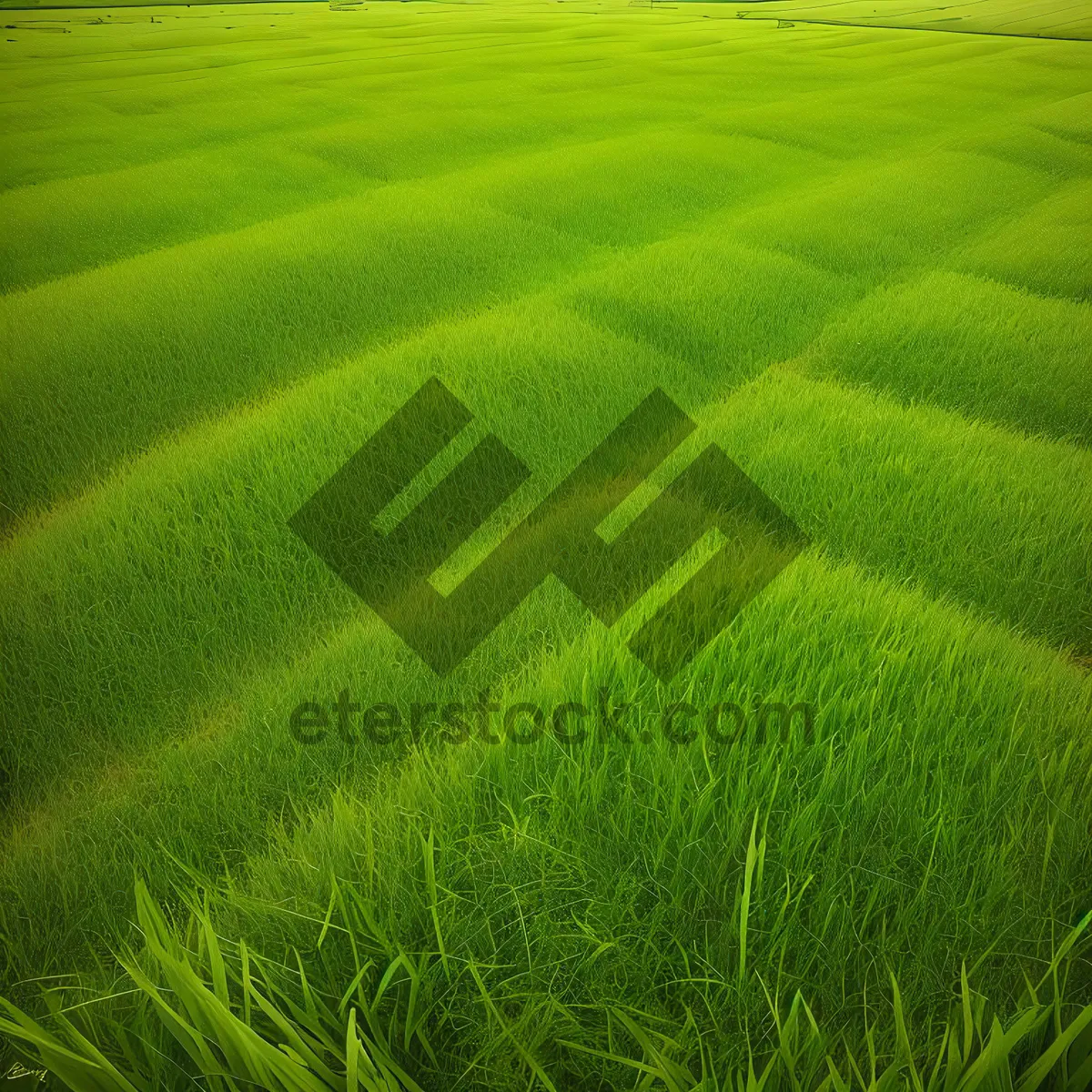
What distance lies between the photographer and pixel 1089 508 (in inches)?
95.2

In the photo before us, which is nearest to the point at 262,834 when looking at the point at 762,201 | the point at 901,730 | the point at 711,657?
the point at 711,657

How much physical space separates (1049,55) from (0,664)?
1936 centimetres

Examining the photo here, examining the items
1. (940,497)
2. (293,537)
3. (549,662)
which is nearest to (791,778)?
(549,662)

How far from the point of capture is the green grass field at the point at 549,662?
33.1 inches

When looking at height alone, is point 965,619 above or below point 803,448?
below

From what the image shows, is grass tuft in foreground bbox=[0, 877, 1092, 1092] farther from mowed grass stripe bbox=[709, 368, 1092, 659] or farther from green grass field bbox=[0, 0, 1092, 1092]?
mowed grass stripe bbox=[709, 368, 1092, 659]

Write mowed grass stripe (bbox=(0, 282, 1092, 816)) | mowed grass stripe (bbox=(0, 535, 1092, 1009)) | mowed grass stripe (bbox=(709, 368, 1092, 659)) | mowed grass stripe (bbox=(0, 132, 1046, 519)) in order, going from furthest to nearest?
1. mowed grass stripe (bbox=(0, 132, 1046, 519))
2. mowed grass stripe (bbox=(709, 368, 1092, 659))
3. mowed grass stripe (bbox=(0, 282, 1092, 816))
4. mowed grass stripe (bbox=(0, 535, 1092, 1009))

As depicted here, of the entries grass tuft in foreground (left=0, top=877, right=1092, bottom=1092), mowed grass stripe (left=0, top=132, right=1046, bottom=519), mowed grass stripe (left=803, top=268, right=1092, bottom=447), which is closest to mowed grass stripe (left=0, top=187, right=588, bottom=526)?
mowed grass stripe (left=0, top=132, right=1046, bottom=519)

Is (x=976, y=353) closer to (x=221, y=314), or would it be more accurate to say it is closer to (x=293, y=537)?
(x=293, y=537)

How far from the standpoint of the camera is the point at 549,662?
1538 millimetres

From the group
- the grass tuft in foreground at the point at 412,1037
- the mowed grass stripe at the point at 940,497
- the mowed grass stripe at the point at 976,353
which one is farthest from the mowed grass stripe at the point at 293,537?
the grass tuft in foreground at the point at 412,1037

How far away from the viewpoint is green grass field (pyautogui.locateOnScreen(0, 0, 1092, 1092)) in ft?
2.76

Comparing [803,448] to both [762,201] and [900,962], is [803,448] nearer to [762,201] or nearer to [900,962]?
[900,962]

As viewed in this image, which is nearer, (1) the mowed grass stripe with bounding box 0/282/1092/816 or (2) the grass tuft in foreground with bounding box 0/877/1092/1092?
(2) the grass tuft in foreground with bounding box 0/877/1092/1092
